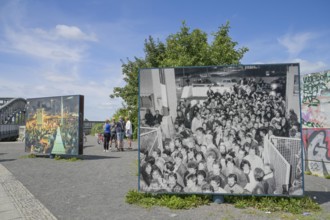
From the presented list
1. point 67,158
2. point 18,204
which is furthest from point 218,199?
point 67,158

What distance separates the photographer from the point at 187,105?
657 cm

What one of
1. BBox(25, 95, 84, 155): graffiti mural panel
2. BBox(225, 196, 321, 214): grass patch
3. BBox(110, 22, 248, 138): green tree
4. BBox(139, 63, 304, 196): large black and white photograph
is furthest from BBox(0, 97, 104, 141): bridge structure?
BBox(225, 196, 321, 214): grass patch

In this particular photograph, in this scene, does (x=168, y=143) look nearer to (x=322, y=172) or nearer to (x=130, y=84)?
(x=322, y=172)

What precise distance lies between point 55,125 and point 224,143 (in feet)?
34.1

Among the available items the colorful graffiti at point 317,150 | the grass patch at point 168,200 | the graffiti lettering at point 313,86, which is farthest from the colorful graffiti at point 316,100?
the grass patch at point 168,200

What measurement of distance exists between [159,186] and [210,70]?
2.62 m

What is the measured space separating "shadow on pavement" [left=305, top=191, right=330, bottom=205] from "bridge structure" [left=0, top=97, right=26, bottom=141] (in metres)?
32.6

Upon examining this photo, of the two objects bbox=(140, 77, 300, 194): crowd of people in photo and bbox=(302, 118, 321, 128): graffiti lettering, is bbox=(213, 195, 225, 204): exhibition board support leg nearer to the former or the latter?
bbox=(140, 77, 300, 194): crowd of people in photo

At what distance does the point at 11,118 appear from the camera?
37125 millimetres

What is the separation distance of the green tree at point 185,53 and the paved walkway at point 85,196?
1351cm

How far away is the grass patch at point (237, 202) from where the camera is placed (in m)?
6.09

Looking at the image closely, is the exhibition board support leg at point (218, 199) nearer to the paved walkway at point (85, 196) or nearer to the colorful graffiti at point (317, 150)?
the paved walkway at point (85, 196)

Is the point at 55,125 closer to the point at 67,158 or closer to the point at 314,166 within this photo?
the point at 67,158

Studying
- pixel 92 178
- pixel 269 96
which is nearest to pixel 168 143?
pixel 269 96
